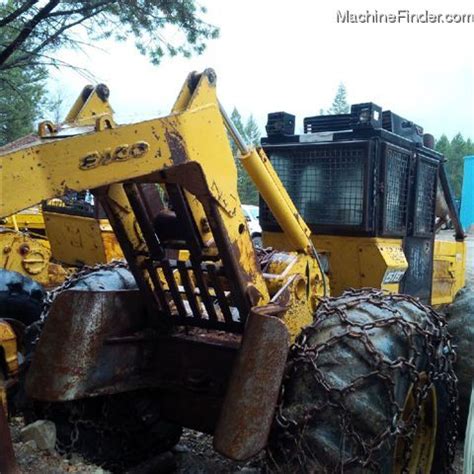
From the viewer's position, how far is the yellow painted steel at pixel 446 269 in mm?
5637

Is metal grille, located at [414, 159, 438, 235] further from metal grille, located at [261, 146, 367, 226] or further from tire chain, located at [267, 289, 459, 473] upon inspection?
tire chain, located at [267, 289, 459, 473]

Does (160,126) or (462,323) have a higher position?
(160,126)

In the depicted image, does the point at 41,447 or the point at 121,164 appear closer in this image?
the point at 121,164

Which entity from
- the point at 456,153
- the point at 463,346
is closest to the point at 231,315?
the point at 463,346

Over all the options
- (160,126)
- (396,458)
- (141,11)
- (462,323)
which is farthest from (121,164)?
(141,11)

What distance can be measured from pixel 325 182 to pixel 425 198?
938mm

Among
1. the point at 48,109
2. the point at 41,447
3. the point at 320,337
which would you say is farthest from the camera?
the point at 48,109

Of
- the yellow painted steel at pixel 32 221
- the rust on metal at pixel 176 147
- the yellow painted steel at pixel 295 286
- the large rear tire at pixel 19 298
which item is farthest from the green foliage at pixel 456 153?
the rust on metal at pixel 176 147

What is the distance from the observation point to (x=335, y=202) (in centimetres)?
456

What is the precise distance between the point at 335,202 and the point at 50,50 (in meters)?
6.71

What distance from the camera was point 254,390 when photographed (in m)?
2.77

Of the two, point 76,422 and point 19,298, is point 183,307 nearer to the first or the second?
point 76,422

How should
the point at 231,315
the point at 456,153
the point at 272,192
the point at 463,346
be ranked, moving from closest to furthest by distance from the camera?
the point at 231,315 → the point at 272,192 → the point at 463,346 → the point at 456,153

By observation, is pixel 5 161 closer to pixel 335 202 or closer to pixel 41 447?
pixel 41 447
